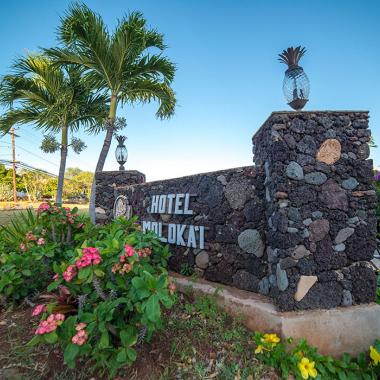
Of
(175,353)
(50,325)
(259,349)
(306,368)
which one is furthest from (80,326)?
(306,368)

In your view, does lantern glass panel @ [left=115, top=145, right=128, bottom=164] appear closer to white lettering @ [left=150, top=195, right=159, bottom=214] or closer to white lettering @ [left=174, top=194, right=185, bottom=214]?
white lettering @ [left=150, top=195, right=159, bottom=214]

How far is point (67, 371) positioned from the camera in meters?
1.73

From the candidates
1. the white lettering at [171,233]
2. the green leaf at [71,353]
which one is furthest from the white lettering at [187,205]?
the green leaf at [71,353]

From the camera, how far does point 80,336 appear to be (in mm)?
1413

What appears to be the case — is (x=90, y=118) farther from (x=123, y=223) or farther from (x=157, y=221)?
(x=123, y=223)

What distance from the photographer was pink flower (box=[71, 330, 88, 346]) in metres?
1.40

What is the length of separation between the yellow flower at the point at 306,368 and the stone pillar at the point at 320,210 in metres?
0.46

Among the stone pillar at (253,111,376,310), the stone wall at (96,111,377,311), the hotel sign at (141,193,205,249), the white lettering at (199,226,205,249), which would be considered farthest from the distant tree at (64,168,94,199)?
the stone pillar at (253,111,376,310)

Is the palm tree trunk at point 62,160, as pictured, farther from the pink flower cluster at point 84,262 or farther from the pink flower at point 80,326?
the pink flower at point 80,326

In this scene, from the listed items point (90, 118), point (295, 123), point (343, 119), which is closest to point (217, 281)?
point (295, 123)

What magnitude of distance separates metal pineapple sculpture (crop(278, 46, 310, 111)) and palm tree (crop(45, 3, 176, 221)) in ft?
17.5

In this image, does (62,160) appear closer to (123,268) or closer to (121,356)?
(123,268)

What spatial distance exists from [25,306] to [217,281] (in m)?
2.04

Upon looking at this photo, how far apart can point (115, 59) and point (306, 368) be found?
7725mm
